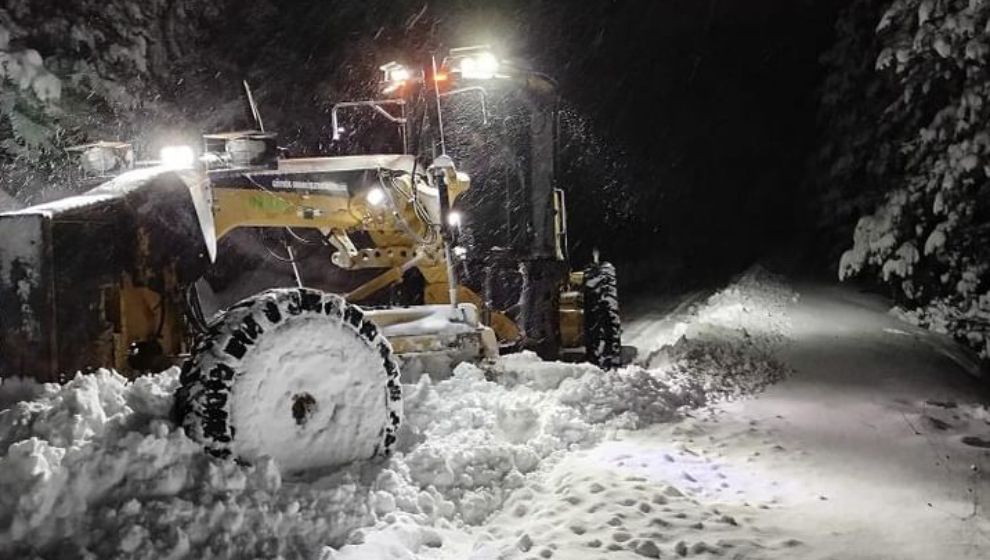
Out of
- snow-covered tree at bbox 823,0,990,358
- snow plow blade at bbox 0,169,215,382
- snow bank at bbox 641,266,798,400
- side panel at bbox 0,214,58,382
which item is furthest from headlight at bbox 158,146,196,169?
snow-covered tree at bbox 823,0,990,358

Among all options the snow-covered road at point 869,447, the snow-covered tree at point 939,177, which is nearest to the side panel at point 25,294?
the snow-covered road at point 869,447

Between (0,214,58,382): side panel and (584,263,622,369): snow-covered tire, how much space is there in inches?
257

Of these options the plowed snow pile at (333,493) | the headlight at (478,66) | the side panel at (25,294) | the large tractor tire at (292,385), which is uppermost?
the headlight at (478,66)

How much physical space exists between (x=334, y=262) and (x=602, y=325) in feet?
11.2

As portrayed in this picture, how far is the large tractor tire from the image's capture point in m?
4.12

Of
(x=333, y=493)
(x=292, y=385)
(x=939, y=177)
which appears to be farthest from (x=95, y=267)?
(x=939, y=177)

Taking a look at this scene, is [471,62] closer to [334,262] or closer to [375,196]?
[375,196]

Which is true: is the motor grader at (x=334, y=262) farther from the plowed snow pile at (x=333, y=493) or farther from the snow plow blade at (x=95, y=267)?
the plowed snow pile at (x=333, y=493)

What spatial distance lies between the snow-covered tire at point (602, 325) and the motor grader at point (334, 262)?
0.9 inches

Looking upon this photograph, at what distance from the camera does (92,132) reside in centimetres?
1377

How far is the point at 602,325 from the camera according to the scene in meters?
9.77

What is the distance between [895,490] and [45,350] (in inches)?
199

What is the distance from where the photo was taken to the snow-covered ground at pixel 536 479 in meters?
3.55

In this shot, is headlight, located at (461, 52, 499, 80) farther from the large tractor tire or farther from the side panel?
the side panel
